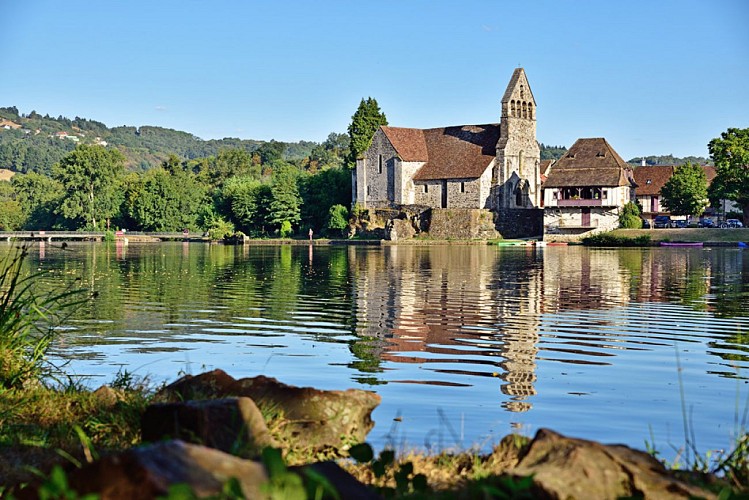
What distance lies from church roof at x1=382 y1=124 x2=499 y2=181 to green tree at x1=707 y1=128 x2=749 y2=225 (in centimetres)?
2172

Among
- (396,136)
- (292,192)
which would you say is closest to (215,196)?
(292,192)

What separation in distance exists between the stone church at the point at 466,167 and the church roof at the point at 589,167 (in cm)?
364

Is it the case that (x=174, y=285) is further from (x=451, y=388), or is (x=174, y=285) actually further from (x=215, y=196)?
(x=215, y=196)

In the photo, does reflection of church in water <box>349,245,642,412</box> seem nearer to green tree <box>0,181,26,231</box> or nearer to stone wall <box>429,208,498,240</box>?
stone wall <box>429,208,498,240</box>

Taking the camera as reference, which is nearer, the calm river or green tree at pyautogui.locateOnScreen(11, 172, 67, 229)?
the calm river

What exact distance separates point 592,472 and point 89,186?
127085 millimetres

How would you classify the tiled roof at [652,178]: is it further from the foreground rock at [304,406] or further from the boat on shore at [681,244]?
the foreground rock at [304,406]

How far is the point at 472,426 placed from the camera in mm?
10492

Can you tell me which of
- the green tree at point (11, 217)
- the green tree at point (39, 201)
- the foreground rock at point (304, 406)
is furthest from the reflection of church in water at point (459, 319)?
the green tree at point (11, 217)

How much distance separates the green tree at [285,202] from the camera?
97.4 metres

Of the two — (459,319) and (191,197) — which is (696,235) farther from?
(191,197)

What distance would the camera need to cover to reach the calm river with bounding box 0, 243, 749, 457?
11.2 m

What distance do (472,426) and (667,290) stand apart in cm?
2237

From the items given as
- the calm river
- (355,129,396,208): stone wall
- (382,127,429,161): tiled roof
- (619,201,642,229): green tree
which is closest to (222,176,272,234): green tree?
(355,129,396,208): stone wall
